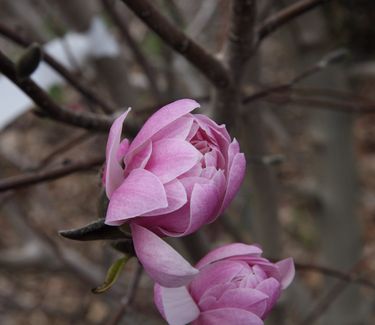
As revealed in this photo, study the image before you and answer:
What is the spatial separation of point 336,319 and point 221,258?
1174 mm

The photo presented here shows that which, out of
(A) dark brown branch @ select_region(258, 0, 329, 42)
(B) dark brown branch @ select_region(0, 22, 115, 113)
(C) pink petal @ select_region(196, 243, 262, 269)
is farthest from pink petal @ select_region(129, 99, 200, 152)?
(B) dark brown branch @ select_region(0, 22, 115, 113)

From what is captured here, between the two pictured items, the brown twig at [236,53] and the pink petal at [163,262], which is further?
the brown twig at [236,53]

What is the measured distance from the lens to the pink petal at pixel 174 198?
16.4 inches

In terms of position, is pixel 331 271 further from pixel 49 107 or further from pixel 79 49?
pixel 79 49

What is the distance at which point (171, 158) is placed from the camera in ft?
1.42

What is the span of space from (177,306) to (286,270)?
0.35 feet

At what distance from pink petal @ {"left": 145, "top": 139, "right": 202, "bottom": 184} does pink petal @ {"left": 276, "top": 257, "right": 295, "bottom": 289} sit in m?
0.14

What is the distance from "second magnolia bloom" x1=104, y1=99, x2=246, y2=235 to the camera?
0.42m

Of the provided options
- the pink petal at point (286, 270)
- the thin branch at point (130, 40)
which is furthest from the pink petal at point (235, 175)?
the thin branch at point (130, 40)

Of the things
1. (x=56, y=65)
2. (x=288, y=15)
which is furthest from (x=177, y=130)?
(x=56, y=65)

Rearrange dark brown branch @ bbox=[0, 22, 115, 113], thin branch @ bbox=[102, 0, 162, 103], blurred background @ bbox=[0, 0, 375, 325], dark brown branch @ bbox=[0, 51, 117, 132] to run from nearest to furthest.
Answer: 1. dark brown branch @ bbox=[0, 51, 117, 132]
2. dark brown branch @ bbox=[0, 22, 115, 113]
3. blurred background @ bbox=[0, 0, 375, 325]
4. thin branch @ bbox=[102, 0, 162, 103]

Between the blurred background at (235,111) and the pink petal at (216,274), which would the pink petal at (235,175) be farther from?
the blurred background at (235,111)

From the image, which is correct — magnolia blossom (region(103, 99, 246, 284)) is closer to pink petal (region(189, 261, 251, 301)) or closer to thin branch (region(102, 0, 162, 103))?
pink petal (region(189, 261, 251, 301))

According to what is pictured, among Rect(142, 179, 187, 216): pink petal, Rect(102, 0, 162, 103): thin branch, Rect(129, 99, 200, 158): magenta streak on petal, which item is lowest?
Rect(102, 0, 162, 103): thin branch
